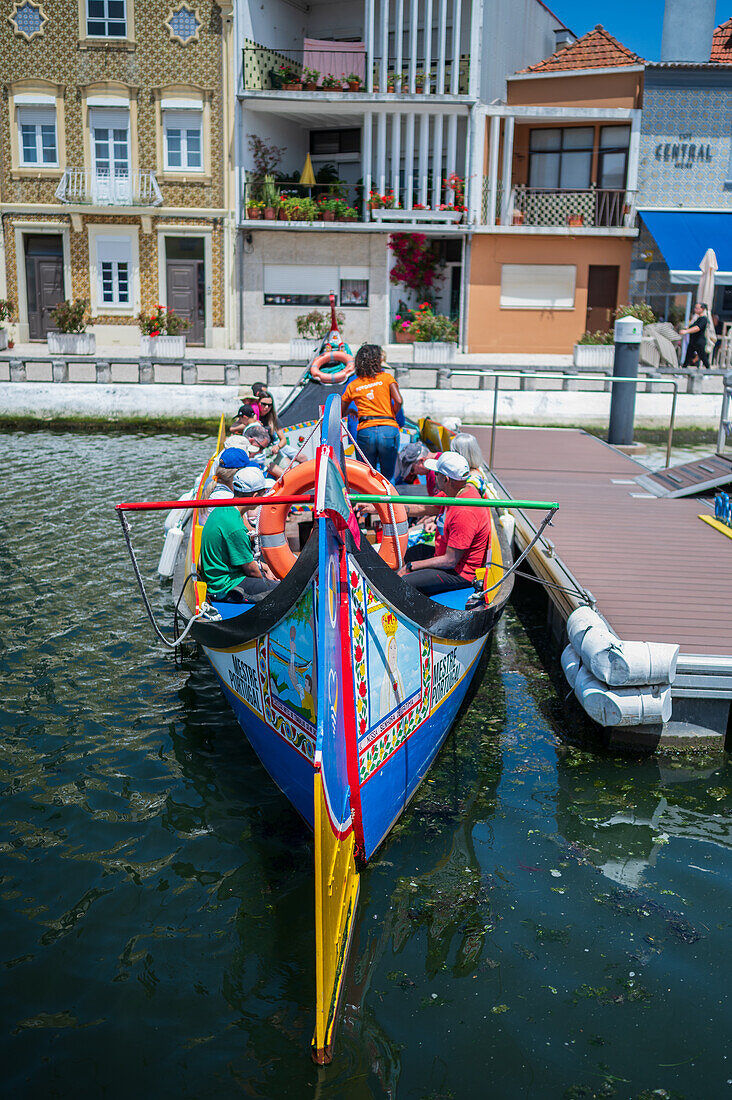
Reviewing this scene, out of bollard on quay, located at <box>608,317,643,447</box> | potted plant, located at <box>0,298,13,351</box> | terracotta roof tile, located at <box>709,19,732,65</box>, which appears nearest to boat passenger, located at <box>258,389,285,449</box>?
bollard on quay, located at <box>608,317,643,447</box>

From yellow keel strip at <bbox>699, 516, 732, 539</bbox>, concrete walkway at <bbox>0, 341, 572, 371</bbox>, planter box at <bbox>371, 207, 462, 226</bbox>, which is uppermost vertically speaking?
planter box at <bbox>371, 207, 462, 226</bbox>

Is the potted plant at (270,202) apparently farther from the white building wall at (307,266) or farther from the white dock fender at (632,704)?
the white dock fender at (632,704)

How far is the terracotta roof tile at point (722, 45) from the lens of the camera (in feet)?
87.9

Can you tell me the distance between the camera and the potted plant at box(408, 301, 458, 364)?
2297 centimetres

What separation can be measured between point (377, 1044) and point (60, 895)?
1972 millimetres

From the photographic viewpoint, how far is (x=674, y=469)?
39.4 feet

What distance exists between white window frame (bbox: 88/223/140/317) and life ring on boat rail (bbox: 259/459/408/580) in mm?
22563

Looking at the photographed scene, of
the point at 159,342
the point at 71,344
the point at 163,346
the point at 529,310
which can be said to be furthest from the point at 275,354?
the point at 529,310

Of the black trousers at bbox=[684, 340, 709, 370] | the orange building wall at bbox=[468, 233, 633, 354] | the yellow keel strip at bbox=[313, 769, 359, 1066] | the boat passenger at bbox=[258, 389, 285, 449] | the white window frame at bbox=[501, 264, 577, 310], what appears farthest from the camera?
the white window frame at bbox=[501, 264, 577, 310]

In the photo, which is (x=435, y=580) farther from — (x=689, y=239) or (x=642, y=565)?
(x=689, y=239)

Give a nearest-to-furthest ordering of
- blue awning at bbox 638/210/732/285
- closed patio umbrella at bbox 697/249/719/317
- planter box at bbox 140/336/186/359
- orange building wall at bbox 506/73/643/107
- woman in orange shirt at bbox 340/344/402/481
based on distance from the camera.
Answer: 1. woman in orange shirt at bbox 340/344/402/481
2. closed patio umbrella at bbox 697/249/719/317
3. planter box at bbox 140/336/186/359
4. blue awning at bbox 638/210/732/285
5. orange building wall at bbox 506/73/643/107

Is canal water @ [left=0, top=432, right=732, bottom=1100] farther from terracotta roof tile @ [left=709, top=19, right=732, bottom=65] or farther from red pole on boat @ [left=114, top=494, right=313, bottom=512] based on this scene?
terracotta roof tile @ [left=709, top=19, right=732, bottom=65]

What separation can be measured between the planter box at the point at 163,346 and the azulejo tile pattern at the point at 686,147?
45.8 ft

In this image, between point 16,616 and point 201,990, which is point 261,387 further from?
point 201,990
